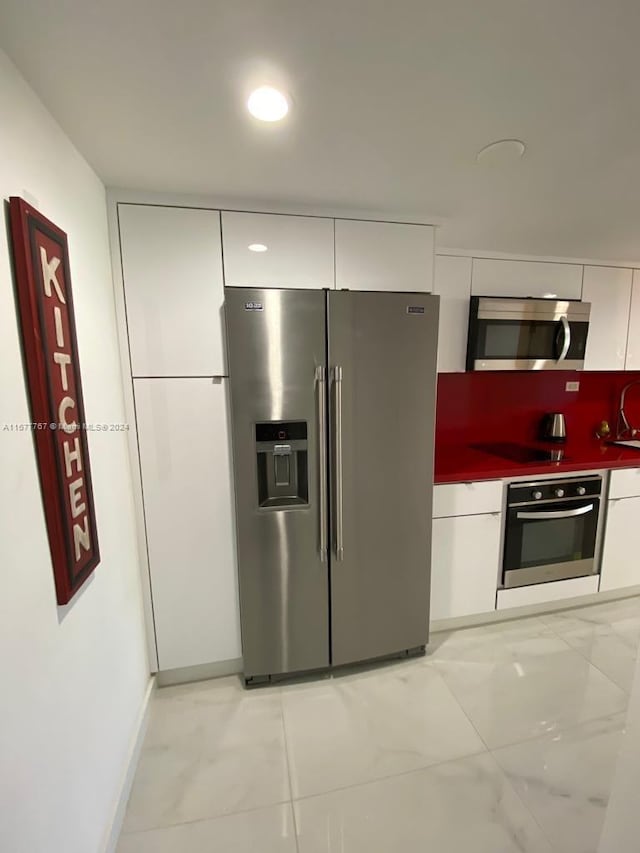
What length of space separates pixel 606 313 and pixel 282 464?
2577 millimetres

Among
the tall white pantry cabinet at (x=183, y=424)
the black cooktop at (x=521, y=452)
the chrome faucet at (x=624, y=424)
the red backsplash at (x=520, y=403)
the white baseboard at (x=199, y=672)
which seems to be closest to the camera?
the tall white pantry cabinet at (x=183, y=424)

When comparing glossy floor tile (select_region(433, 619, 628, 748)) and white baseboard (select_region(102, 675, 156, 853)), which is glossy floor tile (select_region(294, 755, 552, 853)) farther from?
white baseboard (select_region(102, 675, 156, 853))

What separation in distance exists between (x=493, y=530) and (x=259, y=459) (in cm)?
149

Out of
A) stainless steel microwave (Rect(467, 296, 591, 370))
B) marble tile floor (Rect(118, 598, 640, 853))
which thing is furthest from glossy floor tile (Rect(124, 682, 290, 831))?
stainless steel microwave (Rect(467, 296, 591, 370))

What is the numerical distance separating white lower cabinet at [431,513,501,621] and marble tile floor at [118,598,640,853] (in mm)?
237

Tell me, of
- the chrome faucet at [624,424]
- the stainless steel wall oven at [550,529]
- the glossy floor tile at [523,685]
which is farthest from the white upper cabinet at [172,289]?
the chrome faucet at [624,424]

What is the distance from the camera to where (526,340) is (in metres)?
2.32

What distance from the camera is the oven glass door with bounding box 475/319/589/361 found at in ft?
7.47

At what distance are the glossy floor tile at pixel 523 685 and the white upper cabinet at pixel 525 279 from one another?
→ 217cm

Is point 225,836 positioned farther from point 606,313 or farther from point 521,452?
point 606,313

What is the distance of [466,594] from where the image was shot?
2.23m

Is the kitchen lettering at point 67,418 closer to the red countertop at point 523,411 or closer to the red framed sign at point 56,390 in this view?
the red framed sign at point 56,390

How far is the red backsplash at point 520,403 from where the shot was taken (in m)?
2.71

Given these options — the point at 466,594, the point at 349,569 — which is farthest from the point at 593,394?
the point at 349,569
